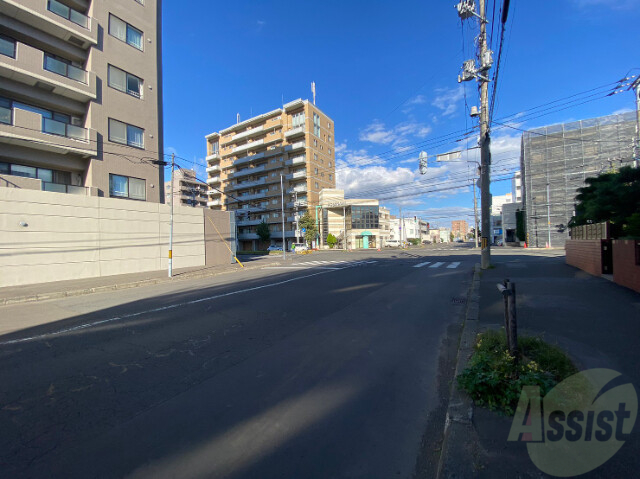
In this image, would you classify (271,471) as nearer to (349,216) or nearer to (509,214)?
(349,216)

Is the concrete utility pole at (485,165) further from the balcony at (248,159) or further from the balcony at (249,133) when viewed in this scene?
the balcony at (249,133)

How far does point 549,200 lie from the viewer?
4075cm

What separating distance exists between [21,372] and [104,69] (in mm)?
19762

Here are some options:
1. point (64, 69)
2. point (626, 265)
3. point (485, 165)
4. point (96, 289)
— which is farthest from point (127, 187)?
point (626, 265)

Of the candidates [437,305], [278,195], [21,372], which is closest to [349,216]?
[278,195]

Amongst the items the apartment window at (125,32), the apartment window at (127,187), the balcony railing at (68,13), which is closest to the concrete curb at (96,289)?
the apartment window at (127,187)

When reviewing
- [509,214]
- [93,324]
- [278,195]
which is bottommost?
[93,324]

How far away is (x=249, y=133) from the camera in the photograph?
60.2 metres

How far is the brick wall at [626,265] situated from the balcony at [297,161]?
4813cm

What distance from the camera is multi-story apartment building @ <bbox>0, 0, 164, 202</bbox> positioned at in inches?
573

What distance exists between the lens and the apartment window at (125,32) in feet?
59.2

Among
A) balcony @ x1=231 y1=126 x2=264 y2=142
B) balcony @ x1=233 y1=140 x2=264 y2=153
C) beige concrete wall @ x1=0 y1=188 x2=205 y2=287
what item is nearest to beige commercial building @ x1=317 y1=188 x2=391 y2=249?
balcony @ x1=233 y1=140 x2=264 y2=153

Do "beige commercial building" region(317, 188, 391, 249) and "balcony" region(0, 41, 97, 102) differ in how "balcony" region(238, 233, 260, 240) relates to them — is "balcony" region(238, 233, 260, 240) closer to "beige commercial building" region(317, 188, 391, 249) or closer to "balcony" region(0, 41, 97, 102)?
"beige commercial building" region(317, 188, 391, 249)

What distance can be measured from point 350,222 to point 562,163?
3327 cm
